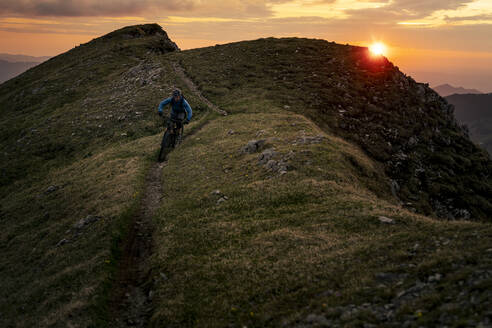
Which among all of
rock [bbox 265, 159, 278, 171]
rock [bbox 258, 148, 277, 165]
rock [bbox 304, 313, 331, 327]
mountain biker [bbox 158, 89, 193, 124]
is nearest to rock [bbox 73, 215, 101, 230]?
rock [bbox 265, 159, 278, 171]

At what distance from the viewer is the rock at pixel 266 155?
22719 mm

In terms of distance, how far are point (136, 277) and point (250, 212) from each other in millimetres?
5942

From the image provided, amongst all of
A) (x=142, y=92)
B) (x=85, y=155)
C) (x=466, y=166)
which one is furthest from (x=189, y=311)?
(x=142, y=92)

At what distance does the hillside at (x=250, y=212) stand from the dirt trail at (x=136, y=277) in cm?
8

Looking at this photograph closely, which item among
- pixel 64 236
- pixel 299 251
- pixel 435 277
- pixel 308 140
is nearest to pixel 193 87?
pixel 308 140

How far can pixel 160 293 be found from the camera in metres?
12.9

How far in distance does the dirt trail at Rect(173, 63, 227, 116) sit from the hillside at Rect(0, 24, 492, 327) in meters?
0.44

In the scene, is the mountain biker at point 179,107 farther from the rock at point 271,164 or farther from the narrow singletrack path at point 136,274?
the rock at point 271,164

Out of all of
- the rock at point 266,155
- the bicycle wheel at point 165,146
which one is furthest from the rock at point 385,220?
the bicycle wheel at point 165,146

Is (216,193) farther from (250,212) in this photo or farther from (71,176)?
(71,176)

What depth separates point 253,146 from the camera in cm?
2575

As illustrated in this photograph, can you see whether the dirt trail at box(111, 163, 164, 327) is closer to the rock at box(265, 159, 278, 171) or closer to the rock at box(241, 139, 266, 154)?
the rock at box(265, 159, 278, 171)

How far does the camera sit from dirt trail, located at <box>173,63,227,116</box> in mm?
42112

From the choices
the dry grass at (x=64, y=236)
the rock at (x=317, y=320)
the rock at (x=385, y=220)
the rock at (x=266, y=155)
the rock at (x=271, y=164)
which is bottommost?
the dry grass at (x=64, y=236)
